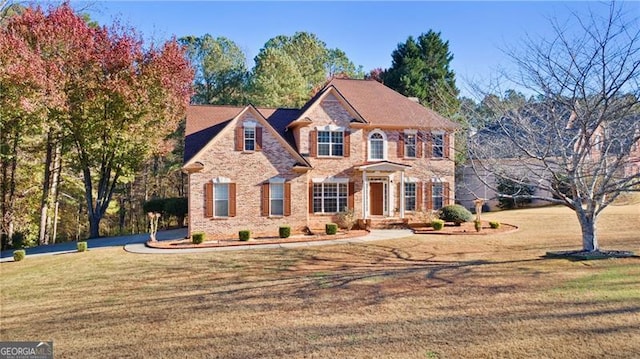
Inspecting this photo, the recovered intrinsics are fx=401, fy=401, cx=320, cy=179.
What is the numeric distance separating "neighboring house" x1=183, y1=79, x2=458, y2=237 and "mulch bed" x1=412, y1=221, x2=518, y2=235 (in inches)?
90.9

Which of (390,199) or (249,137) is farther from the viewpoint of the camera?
(390,199)

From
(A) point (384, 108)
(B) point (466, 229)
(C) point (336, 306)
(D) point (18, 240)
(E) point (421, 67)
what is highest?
(E) point (421, 67)

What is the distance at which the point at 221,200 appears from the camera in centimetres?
1950

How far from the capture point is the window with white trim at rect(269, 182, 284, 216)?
20.1 m

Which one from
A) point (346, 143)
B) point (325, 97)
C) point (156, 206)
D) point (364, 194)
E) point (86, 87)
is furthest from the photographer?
point (156, 206)

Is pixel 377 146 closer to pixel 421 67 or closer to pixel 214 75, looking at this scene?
pixel 421 67

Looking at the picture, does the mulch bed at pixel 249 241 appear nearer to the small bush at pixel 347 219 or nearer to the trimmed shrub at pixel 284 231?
the trimmed shrub at pixel 284 231

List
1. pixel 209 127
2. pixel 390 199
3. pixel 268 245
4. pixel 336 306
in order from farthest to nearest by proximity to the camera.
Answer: pixel 390 199, pixel 209 127, pixel 268 245, pixel 336 306

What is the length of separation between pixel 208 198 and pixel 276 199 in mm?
3295

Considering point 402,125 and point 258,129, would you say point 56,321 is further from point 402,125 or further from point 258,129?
point 402,125

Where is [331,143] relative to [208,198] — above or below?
above

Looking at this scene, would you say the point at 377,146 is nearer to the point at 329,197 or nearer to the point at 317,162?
the point at 317,162

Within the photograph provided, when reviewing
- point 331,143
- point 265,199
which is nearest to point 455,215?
point 331,143

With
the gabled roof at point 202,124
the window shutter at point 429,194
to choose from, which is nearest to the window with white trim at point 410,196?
the window shutter at point 429,194
